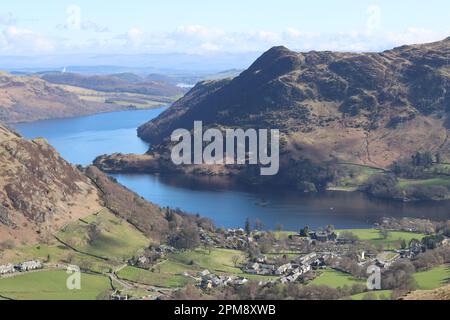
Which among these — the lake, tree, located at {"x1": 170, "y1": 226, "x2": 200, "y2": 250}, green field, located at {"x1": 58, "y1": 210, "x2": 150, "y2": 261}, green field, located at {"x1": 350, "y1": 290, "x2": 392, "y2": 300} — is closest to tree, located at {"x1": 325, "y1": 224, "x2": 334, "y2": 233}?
the lake

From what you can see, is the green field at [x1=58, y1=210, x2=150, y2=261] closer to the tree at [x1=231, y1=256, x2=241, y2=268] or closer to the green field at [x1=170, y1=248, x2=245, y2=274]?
the green field at [x1=170, y1=248, x2=245, y2=274]

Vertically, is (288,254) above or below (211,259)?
below

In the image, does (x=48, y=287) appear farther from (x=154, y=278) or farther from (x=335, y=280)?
(x=335, y=280)

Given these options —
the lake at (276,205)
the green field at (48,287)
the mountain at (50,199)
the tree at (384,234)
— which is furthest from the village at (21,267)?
the tree at (384,234)

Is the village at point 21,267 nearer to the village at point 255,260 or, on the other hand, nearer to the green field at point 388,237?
the village at point 255,260

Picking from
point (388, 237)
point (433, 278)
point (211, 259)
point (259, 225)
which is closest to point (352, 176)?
point (259, 225)
